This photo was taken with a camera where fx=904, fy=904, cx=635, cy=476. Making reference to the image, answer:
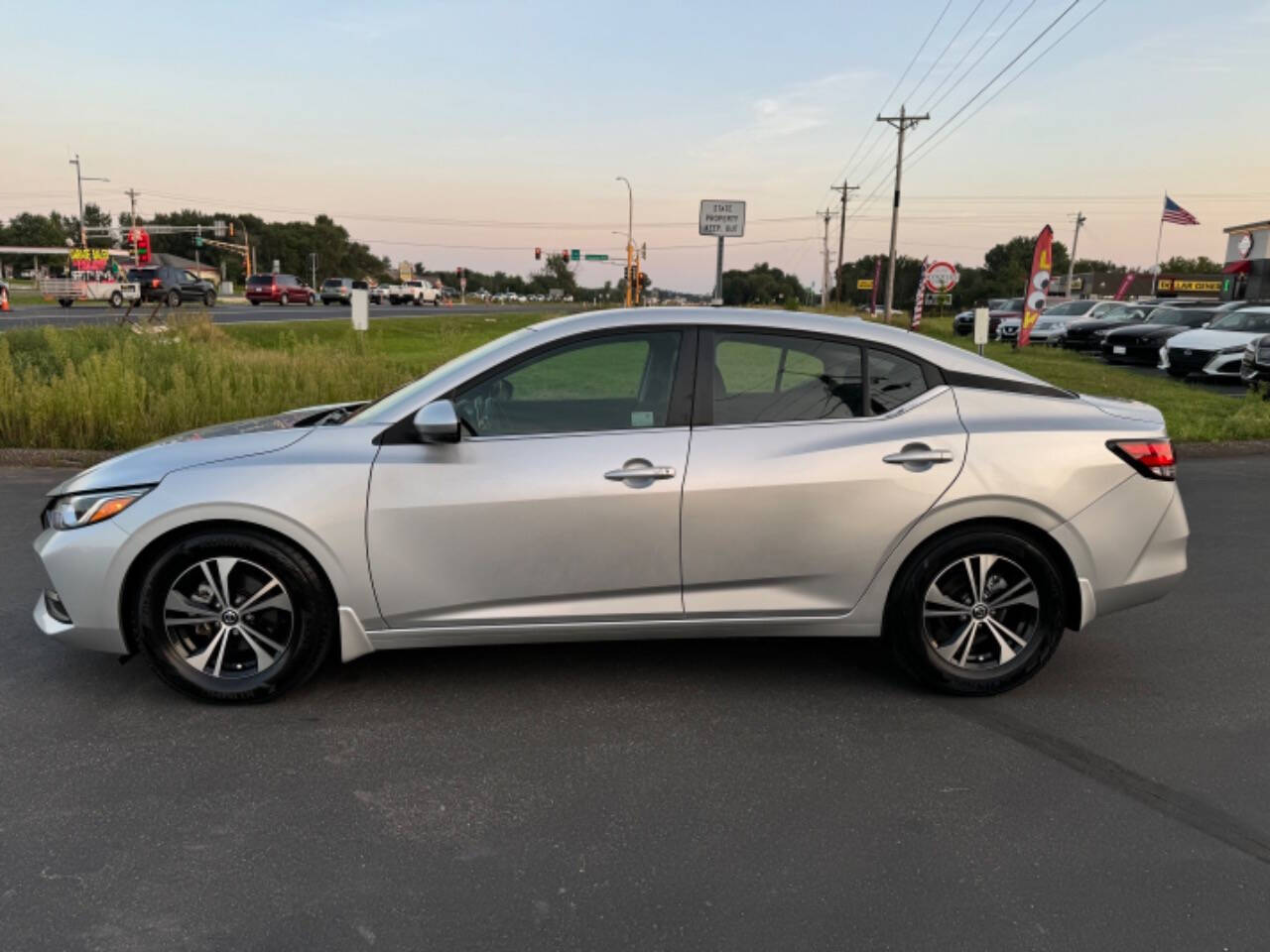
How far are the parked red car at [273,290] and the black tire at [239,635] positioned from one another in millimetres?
46633

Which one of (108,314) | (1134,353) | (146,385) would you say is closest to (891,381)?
(146,385)

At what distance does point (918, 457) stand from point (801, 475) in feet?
1.64

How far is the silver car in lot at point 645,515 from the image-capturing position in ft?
11.6

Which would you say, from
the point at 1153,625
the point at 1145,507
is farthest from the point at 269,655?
the point at 1153,625

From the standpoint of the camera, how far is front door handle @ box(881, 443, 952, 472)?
3.68 metres

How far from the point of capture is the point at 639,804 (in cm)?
304

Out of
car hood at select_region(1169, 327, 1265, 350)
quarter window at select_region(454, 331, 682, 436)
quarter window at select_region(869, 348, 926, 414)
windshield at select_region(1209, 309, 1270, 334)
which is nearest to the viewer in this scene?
quarter window at select_region(454, 331, 682, 436)

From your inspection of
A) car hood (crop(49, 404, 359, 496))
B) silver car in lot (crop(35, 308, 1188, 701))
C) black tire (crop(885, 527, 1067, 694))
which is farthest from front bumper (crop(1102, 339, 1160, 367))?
car hood (crop(49, 404, 359, 496))

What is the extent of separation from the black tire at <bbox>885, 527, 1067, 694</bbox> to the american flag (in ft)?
163

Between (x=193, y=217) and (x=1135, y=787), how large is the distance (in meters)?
152

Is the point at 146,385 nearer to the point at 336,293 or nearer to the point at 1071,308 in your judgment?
the point at 1071,308

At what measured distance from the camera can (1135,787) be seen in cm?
319

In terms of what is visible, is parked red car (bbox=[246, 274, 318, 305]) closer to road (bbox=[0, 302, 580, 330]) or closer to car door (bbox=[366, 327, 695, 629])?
road (bbox=[0, 302, 580, 330])

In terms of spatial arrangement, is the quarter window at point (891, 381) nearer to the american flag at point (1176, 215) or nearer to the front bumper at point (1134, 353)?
the front bumper at point (1134, 353)
